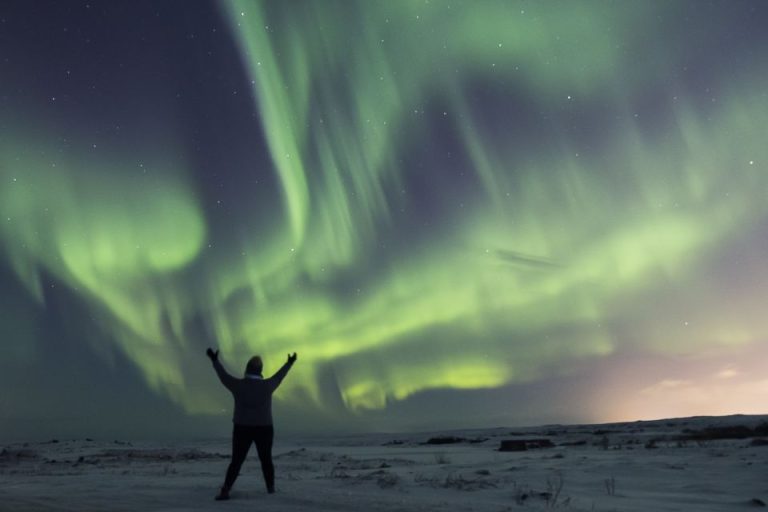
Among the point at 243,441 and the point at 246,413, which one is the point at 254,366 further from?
the point at 243,441

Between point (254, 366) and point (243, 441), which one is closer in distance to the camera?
point (243, 441)

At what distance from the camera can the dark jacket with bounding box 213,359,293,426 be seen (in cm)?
914

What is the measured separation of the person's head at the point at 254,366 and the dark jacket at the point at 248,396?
0.62ft

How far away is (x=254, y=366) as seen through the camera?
9477 mm

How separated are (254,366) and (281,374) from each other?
433mm

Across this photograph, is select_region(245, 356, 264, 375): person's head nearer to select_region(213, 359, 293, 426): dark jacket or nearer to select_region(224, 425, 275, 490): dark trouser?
select_region(213, 359, 293, 426): dark jacket

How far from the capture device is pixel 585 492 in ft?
37.1

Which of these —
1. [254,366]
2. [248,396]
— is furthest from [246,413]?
[254,366]

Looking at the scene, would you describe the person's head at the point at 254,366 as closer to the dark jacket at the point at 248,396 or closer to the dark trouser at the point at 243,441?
the dark jacket at the point at 248,396

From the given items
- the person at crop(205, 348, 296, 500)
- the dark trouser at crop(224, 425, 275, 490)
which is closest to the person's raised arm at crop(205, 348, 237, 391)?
the person at crop(205, 348, 296, 500)

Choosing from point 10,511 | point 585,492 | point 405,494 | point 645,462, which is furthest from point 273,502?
point 645,462

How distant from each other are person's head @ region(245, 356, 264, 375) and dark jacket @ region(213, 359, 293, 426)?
188 millimetres

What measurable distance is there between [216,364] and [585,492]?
7.06 m

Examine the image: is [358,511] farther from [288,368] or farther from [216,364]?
[216,364]
